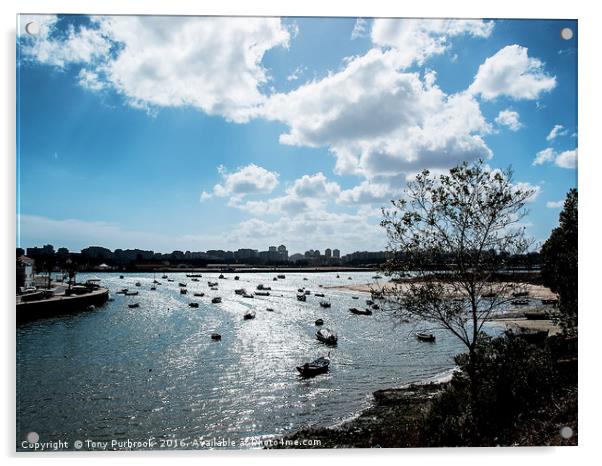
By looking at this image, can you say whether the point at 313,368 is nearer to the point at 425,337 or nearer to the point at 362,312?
the point at 425,337

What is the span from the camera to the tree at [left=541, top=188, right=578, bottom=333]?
8.66 meters

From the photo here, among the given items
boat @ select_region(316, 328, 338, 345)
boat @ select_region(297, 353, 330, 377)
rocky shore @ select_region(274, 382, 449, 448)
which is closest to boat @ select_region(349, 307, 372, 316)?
boat @ select_region(316, 328, 338, 345)

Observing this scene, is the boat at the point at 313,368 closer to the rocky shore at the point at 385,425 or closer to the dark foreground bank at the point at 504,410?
the rocky shore at the point at 385,425

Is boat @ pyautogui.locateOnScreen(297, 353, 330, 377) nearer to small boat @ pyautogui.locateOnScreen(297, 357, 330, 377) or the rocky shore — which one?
small boat @ pyautogui.locateOnScreen(297, 357, 330, 377)

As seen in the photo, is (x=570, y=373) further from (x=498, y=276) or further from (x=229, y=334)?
(x=229, y=334)

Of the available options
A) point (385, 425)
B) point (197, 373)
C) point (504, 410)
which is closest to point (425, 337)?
point (197, 373)

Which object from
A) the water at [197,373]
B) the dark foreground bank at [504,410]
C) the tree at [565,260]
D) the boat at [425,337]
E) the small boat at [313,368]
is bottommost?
the water at [197,373]

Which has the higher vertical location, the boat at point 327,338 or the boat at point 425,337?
the boat at point 425,337

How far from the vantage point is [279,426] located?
1226cm

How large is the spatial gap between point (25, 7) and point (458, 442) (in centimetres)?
1081

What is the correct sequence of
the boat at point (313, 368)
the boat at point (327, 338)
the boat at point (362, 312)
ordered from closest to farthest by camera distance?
the boat at point (313, 368)
the boat at point (327, 338)
the boat at point (362, 312)

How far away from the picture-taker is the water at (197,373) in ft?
39.1

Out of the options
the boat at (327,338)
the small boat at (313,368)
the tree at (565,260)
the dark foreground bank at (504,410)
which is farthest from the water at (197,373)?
the tree at (565,260)

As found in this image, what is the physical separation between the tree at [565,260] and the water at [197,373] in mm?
3659
